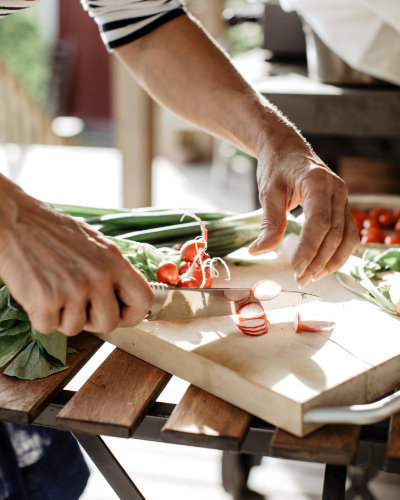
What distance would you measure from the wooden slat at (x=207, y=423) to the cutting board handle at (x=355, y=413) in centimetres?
12

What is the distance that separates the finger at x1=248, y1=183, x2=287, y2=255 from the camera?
122 cm

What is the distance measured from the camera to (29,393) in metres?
1.16

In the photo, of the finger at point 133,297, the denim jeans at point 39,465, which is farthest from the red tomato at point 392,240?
the denim jeans at point 39,465

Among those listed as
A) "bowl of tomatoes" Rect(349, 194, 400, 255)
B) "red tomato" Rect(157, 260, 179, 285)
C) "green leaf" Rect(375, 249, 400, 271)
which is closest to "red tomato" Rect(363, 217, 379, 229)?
"bowl of tomatoes" Rect(349, 194, 400, 255)

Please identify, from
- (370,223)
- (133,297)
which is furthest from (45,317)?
(370,223)

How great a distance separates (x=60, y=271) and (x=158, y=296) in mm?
329

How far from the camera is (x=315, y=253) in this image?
47.0 inches

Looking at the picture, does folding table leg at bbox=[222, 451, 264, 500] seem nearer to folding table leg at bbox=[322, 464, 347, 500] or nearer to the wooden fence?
folding table leg at bbox=[322, 464, 347, 500]

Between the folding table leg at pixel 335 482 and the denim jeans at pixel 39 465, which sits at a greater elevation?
the folding table leg at pixel 335 482

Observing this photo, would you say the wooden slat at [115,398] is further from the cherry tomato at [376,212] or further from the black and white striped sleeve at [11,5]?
the cherry tomato at [376,212]

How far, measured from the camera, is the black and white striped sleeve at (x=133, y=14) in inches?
68.5

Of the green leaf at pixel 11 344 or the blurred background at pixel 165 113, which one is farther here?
the blurred background at pixel 165 113

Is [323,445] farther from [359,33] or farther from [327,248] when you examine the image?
[359,33]

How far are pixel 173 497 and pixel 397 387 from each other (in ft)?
5.14
